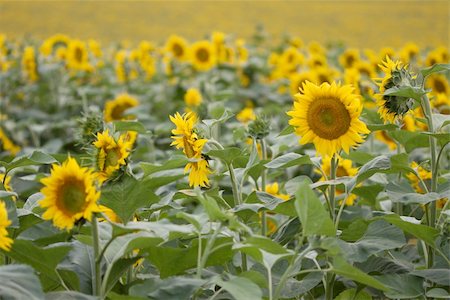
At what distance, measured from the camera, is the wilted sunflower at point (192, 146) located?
1.45m

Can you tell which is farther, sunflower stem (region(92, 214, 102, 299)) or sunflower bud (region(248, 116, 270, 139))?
sunflower bud (region(248, 116, 270, 139))

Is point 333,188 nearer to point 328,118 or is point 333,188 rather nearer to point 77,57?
point 328,118

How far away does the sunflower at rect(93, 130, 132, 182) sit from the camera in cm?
128

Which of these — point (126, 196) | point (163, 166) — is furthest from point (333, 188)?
point (126, 196)

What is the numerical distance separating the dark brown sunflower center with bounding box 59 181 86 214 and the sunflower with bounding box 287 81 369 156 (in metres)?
0.48

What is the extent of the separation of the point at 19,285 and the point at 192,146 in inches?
18.1

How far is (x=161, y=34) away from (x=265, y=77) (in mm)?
3565

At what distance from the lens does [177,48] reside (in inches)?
169

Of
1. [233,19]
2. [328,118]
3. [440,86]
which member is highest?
[233,19]

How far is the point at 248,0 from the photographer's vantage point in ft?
31.8

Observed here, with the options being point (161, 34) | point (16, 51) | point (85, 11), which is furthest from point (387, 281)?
point (85, 11)

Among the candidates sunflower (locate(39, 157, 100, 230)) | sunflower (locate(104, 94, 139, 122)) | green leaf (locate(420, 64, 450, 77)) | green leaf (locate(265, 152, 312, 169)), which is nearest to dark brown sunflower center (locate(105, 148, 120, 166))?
sunflower (locate(39, 157, 100, 230))

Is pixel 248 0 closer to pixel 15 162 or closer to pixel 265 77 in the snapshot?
pixel 265 77

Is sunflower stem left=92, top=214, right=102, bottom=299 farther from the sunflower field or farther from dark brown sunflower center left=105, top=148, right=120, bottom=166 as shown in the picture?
dark brown sunflower center left=105, top=148, right=120, bottom=166
